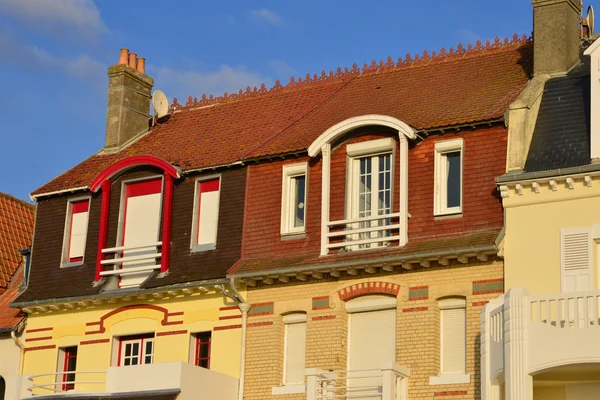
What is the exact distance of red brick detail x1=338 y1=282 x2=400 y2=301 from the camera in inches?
1185

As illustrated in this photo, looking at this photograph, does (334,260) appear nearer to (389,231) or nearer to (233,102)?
(389,231)

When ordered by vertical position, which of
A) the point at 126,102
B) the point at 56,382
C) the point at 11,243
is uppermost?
the point at 126,102

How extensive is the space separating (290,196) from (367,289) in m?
3.37

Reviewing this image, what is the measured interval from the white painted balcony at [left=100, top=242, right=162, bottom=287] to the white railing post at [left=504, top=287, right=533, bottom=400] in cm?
1012

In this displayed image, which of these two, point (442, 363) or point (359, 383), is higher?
point (442, 363)

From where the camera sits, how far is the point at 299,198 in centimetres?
3247

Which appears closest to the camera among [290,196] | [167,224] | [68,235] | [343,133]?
[343,133]

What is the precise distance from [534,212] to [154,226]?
10097 mm

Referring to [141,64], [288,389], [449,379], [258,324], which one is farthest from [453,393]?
[141,64]

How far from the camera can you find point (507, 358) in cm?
2659

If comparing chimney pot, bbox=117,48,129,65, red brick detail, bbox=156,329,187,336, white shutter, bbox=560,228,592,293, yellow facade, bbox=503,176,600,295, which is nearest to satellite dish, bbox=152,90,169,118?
chimney pot, bbox=117,48,129,65

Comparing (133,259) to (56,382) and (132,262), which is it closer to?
(132,262)

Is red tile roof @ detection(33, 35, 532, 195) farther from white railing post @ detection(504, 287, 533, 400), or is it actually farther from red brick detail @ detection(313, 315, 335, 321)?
white railing post @ detection(504, 287, 533, 400)

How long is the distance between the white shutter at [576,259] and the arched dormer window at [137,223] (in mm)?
10089
